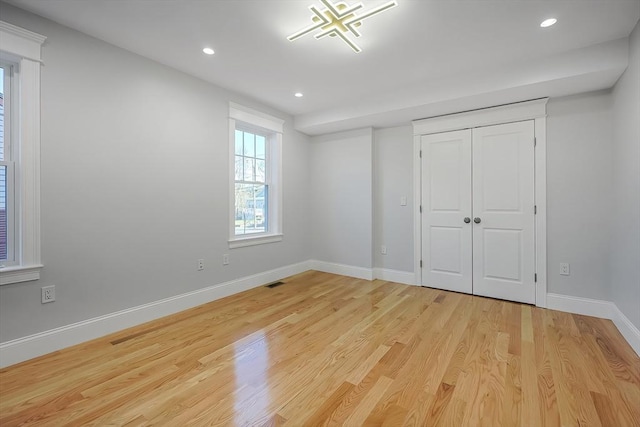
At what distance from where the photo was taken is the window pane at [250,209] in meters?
3.80

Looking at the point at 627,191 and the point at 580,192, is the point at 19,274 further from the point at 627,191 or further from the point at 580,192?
the point at 580,192

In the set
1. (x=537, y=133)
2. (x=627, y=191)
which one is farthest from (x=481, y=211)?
(x=627, y=191)

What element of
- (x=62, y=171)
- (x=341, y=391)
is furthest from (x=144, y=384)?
(x=62, y=171)

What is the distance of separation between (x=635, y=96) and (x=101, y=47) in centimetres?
442

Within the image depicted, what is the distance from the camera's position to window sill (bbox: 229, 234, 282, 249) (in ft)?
11.6

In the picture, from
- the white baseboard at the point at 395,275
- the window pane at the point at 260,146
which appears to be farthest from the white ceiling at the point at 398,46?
the white baseboard at the point at 395,275

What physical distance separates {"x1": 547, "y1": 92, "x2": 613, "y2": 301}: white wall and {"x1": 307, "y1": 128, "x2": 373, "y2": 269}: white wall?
6.98 feet

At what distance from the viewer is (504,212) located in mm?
3277

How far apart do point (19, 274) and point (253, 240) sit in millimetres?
2190

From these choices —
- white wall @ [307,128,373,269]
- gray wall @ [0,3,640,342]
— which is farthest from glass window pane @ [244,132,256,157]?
white wall @ [307,128,373,269]

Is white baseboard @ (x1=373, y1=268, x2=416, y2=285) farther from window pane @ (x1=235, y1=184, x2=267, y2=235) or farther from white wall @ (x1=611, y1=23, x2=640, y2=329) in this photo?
white wall @ (x1=611, y1=23, x2=640, y2=329)

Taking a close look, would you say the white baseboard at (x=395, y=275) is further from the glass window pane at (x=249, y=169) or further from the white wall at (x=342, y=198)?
the glass window pane at (x=249, y=169)

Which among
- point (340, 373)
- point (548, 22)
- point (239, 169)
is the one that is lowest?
point (340, 373)

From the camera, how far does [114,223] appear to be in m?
2.48
